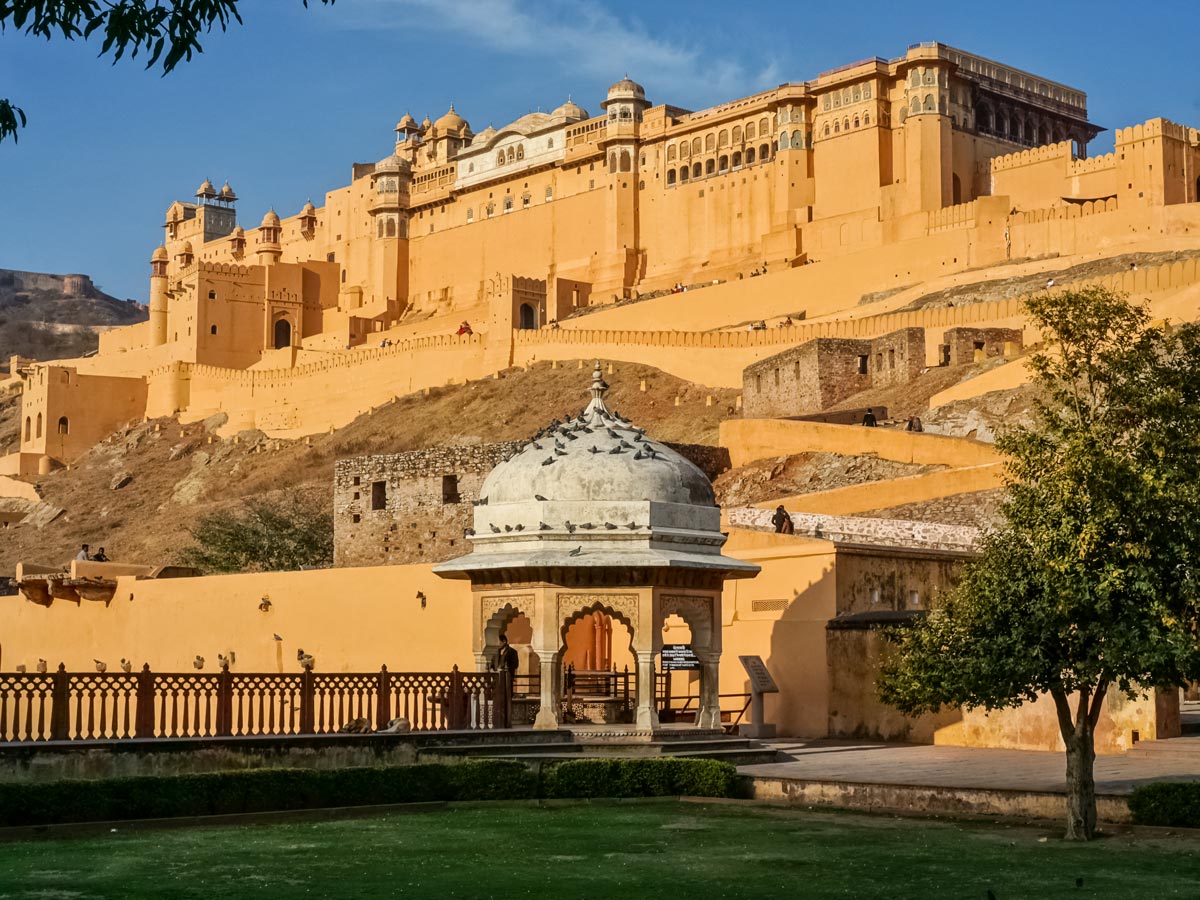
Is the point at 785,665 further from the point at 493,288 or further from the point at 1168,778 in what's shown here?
the point at 493,288

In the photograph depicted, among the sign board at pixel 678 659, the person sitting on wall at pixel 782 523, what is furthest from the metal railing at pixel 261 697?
the person sitting on wall at pixel 782 523

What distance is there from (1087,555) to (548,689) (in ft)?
20.4

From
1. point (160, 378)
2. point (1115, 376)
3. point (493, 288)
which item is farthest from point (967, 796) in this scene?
point (160, 378)

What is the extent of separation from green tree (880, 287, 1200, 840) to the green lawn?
940mm

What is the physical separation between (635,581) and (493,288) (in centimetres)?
4094

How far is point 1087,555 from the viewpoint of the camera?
37.3 feet

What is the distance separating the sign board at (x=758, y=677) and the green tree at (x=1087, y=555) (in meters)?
6.47

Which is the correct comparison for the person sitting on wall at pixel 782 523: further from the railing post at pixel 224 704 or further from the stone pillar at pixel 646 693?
the railing post at pixel 224 704

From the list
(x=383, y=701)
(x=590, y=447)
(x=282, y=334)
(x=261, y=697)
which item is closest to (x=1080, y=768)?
(x=590, y=447)

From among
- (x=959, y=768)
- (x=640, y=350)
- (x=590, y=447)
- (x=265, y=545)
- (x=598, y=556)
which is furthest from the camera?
(x=640, y=350)

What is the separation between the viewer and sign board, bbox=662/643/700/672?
54.5 feet

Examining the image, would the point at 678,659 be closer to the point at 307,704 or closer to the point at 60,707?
the point at 307,704

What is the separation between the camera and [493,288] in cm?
5631

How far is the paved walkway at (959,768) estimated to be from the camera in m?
13.5
